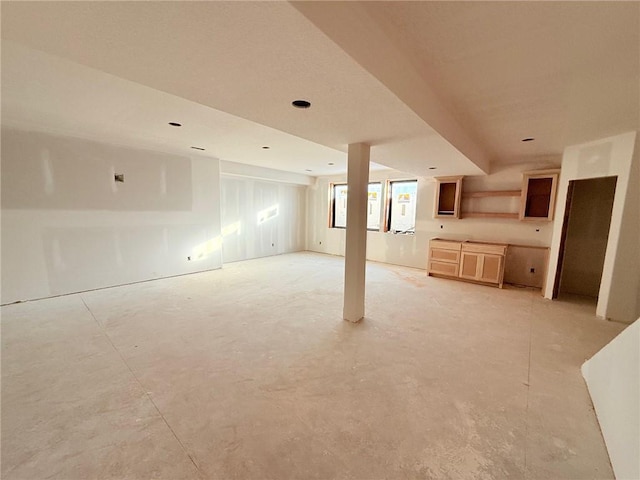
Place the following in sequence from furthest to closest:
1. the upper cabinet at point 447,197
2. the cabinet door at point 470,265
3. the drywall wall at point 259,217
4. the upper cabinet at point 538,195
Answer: the drywall wall at point 259,217
the upper cabinet at point 447,197
the cabinet door at point 470,265
the upper cabinet at point 538,195

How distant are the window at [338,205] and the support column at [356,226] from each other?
14.9ft

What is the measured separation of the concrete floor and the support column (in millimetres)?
319

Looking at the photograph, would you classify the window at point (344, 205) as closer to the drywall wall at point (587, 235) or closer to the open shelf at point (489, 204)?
the open shelf at point (489, 204)

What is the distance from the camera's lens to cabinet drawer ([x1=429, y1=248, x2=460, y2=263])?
16.3 ft

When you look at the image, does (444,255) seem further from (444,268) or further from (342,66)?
(342,66)

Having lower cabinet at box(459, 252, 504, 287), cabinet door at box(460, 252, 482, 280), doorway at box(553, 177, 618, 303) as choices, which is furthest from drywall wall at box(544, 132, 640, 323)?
cabinet door at box(460, 252, 482, 280)

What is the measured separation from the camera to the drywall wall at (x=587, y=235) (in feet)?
13.3

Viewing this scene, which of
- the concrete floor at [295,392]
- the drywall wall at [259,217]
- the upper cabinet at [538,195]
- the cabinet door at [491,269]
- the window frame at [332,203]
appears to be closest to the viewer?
the concrete floor at [295,392]

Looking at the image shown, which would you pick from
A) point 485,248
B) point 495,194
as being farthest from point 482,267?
point 495,194

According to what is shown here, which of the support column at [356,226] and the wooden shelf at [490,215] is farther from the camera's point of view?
the wooden shelf at [490,215]

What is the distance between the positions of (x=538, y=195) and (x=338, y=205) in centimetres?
460

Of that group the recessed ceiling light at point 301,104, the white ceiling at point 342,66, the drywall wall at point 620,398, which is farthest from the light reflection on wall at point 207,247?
the drywall wall at point 620,398

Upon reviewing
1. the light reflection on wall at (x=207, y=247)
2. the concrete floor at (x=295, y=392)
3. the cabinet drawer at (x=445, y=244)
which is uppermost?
the cabinet drawer at (x=445, y=244)

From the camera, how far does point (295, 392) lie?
6.19ft
